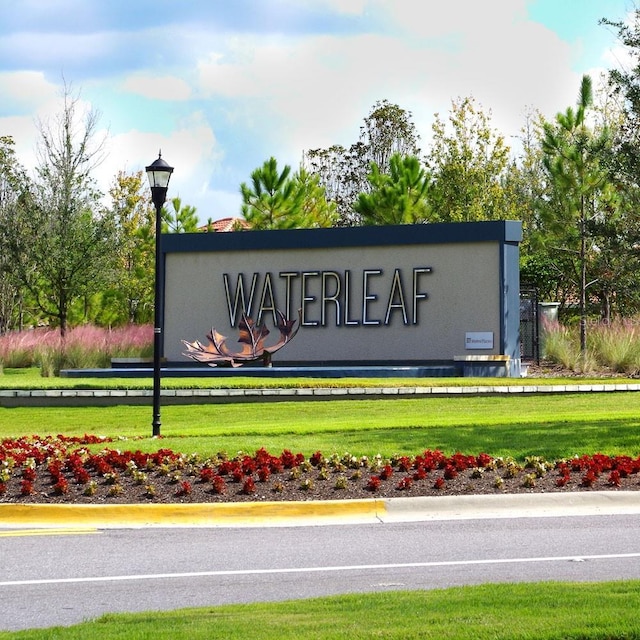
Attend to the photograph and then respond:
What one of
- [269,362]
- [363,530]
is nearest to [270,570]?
[363,530]

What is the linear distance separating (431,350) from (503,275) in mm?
2651

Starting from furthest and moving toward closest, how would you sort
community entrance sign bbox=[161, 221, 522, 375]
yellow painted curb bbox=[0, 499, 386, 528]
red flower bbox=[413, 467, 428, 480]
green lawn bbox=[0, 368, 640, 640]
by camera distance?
1. community entrance sign bbox=[161, 221, 522, 375]
2. red flower bbox=[413, 467, 428, 480]
3. yellow painted curb bbox=[0, 499, 386, 528]
4. green lawn bbox=[0, 368, 640, 640]

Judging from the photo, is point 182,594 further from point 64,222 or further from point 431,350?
point 64,222

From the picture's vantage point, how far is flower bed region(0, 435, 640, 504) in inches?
444

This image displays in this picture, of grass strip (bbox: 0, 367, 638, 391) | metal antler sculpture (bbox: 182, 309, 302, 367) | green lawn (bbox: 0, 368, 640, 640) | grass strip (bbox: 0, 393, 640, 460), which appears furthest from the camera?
metal antler sculpture (bbox: 182, 309, 302, 367)

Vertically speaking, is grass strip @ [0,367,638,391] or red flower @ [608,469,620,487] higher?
grass strip @ [0,367,638,391]

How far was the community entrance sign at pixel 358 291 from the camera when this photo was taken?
28547 mm

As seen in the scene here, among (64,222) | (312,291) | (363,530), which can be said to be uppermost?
(64,222)

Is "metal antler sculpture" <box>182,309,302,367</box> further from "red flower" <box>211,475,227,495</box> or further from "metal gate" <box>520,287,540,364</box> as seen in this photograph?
"red flower" <box>211,475,227,495</box>

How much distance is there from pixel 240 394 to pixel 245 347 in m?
6.14

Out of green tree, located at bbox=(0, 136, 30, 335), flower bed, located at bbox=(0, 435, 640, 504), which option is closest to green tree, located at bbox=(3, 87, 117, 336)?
green tree, located at bbox=(0, 136, 30, 335)

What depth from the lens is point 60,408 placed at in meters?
22.0

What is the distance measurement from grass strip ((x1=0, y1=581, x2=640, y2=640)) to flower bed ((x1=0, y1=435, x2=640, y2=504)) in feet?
14.6

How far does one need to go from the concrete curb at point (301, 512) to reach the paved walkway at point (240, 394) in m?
11.1
